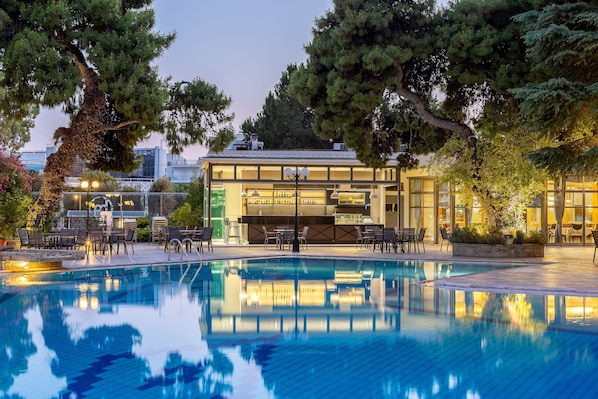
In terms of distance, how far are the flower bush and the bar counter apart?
7.83 meters

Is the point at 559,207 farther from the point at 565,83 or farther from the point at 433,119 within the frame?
the point at 565,83

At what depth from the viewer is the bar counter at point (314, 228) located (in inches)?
904

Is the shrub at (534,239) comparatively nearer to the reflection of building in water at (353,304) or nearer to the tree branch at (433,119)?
the tree branch at (433,119)

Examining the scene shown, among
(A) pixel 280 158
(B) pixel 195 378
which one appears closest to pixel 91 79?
(A) pixel 280 158

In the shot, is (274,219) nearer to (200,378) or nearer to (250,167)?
(250,167)

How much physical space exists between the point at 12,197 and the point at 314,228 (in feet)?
34.4

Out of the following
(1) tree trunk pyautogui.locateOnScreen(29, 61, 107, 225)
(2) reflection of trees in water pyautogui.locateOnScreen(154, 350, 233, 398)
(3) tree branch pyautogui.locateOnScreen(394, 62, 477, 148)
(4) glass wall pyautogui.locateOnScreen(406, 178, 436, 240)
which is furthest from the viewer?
(4) glass wall pyautogui.locateOnScreen(406, 178, 436, 240)

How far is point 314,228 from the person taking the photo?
2333 centimetres

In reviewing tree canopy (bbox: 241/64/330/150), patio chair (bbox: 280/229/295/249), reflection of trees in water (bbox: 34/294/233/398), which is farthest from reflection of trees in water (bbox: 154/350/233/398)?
tree canopy (bbox: 241/64/330/150)

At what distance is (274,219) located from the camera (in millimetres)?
23062

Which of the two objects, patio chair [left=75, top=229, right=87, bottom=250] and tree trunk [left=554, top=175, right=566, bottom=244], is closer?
patio chair [left=75, top=229, right=87, bottom=250]

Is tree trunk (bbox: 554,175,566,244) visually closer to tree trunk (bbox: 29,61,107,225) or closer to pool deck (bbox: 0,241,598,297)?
pool deck (bbox: 0,241,598,297)

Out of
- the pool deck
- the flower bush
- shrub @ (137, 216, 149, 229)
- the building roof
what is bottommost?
the pool deck

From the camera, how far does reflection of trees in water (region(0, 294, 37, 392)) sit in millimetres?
5411
